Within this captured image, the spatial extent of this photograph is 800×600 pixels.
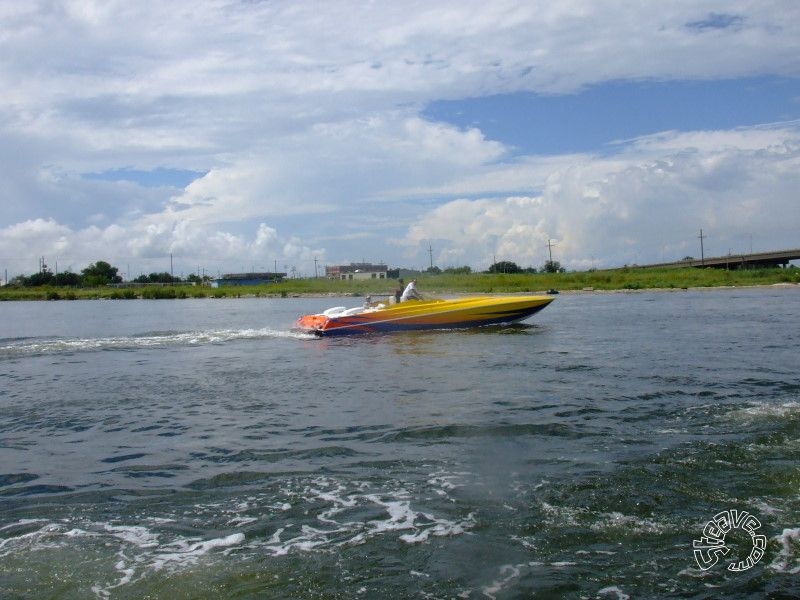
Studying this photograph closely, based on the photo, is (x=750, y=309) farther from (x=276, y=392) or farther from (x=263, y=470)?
(x=263, y=470)

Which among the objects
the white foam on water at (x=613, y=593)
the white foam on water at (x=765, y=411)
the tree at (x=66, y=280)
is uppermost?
the tree at (x=66, y=280)

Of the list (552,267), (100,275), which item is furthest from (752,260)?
(100,275)

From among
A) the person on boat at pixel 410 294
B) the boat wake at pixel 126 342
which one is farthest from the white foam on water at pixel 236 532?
the person on boat at pixel 410 294

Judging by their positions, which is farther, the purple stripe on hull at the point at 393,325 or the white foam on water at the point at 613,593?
the purple stripe on hull at the point at 393,325

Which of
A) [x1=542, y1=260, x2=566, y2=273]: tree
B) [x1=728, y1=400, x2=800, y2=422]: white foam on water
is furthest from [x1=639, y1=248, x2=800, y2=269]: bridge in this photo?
[x1=728, y1=400, x2=800, y2=422]: white foam on water

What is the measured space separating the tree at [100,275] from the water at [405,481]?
12988cm

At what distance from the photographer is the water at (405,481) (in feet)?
19.2

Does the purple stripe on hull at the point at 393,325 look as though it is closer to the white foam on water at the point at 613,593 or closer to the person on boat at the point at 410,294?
the person on boat at the point at 410,294

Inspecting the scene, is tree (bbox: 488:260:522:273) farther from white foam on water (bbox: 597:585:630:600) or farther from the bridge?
white foam on water (bbox: 597:585:630:600)

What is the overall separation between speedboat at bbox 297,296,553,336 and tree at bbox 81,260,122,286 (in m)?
121

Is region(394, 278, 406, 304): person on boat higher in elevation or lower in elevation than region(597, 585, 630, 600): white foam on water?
higher

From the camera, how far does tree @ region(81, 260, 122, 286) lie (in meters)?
137

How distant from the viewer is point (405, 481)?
8.31 meters

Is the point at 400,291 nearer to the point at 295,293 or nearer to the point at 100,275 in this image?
the point at 295,293
